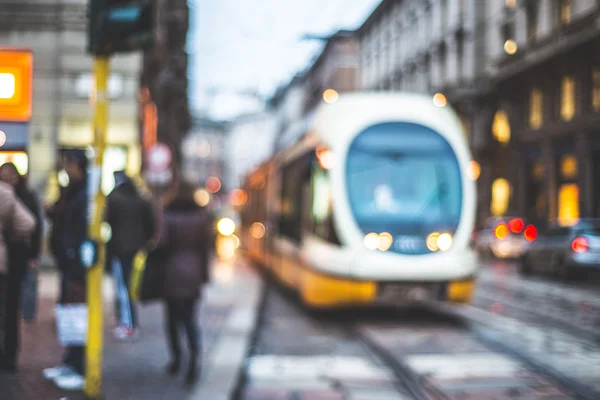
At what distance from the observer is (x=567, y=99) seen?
2995 cm

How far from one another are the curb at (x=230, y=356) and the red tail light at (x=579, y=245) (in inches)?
357

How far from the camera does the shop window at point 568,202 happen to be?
30.2 meters

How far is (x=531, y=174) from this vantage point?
34.6 m

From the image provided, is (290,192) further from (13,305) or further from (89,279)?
(89,279)

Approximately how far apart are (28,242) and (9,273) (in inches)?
11.3

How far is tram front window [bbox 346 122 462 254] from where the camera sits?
1015 centimetres

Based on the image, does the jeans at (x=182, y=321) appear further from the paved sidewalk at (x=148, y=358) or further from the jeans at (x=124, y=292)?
the jeans at (x=124, y=292)

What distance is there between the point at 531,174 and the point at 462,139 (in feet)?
81.8

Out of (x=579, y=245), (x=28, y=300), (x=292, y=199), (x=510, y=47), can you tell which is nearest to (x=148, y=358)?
(x=28, y=300)

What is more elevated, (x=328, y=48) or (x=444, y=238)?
(x=328, y=48)

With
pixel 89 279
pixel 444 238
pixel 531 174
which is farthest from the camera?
pixel 531 174

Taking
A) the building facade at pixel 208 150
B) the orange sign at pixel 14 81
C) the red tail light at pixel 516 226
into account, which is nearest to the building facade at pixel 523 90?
the red tail light at pixel 516 226

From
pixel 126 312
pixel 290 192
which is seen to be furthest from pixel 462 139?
pixel 126 312

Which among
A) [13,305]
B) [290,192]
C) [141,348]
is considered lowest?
[141,348]
